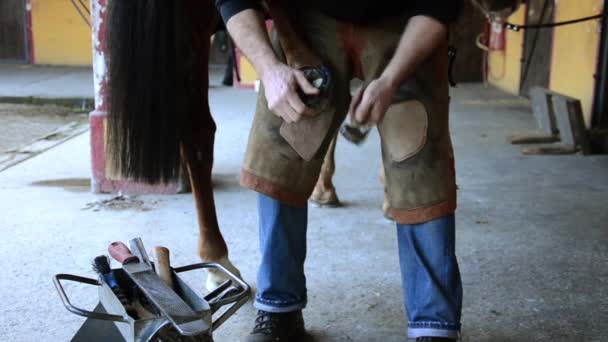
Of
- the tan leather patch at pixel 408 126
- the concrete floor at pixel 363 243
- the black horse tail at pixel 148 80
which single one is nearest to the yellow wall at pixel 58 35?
the concrete floor at pixel 363 243

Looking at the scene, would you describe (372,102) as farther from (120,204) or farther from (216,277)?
(120,204)

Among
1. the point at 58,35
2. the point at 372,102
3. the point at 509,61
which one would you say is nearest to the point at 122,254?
the point at 372,102

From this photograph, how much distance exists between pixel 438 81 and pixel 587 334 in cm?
81

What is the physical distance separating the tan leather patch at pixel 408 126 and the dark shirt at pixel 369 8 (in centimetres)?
20

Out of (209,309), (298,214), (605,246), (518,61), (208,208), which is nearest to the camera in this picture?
(209,309)

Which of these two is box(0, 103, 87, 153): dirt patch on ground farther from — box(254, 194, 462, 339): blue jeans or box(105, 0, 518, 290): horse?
box(254, 194, 462, 339): blue jeans

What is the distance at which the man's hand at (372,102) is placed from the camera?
133 cm

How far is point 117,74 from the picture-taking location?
1.81 metres

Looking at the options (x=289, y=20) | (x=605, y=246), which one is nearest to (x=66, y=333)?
(x=289, y=20)

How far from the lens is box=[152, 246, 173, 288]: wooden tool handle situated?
1.55 m

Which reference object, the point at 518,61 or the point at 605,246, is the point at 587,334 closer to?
the point at 605,246

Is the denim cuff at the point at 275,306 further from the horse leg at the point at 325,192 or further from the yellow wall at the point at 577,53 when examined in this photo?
the yellow wall at the point at 577,53

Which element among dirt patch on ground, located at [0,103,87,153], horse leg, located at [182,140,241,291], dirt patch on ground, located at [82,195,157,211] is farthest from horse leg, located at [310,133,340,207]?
dirt patch on ground, located at [0,103,87,153]

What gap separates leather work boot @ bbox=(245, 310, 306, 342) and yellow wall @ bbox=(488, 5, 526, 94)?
633 centimetres
